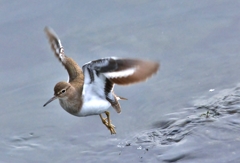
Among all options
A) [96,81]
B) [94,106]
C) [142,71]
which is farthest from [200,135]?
[142,71]

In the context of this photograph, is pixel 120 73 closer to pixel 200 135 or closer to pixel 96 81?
pixel 96 81

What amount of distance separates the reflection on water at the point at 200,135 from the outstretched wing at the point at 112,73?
1173 millimetres

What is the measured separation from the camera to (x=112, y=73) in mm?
7773

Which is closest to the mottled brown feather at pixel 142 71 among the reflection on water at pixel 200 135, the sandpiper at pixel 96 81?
the sandpiper at pixel 96 81


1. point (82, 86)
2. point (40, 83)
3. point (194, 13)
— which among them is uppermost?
point (194, 13)

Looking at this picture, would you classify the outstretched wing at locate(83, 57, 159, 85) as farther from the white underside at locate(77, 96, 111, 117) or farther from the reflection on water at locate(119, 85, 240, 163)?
the reflection on water at locate(119, 85, 240, 163)

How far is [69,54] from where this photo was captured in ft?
37.9

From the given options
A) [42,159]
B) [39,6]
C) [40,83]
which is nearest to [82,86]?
[42,159]

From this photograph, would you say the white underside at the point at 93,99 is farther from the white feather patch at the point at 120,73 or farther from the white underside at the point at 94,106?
the white feather patch at the point at 120,73

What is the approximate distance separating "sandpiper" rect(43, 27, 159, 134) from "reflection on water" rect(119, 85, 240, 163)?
2.67 ft

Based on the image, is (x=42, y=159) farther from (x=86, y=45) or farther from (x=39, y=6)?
(x=39, y=6)

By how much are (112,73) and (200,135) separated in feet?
7.49

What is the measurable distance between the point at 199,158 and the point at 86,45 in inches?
173

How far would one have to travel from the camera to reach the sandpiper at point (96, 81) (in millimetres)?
7332
